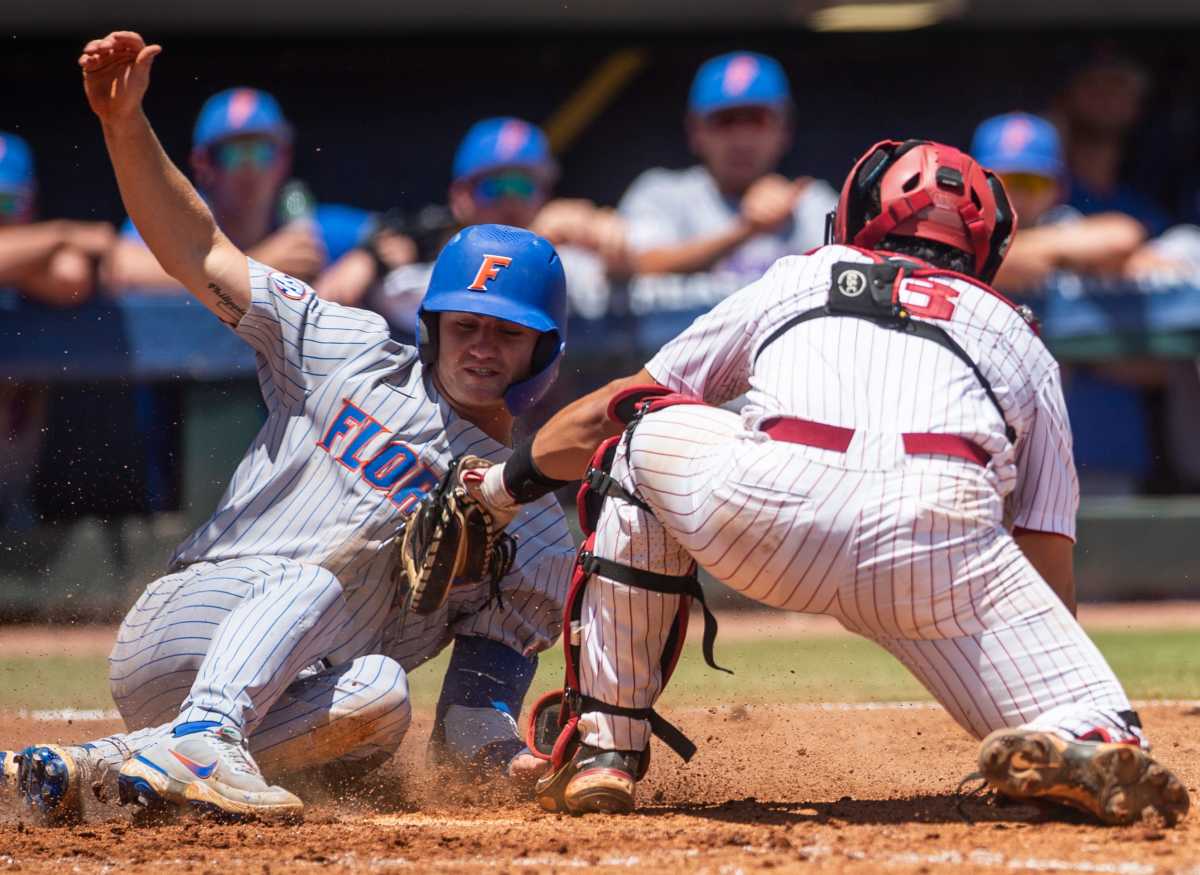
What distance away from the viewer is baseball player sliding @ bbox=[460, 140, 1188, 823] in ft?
9.80

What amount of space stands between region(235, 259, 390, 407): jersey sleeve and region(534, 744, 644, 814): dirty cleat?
1138 millimetres

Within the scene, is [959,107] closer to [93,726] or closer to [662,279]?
[662,279]

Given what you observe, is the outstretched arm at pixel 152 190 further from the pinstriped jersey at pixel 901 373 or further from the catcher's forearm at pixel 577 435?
the pinstriped jersey at pixel 901 373

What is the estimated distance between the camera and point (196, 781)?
10.4 feet

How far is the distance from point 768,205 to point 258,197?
266 centimetres

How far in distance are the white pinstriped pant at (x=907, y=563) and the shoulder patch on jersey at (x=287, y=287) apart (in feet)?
3.90

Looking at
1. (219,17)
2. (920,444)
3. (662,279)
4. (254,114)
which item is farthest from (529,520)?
(219,17)

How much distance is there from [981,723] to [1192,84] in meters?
9.24

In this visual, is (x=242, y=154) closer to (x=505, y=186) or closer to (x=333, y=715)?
(x=505, y=186)

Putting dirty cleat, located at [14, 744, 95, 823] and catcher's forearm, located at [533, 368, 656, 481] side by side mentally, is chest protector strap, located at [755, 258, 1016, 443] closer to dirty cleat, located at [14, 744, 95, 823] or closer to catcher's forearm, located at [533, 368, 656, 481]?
catcher's forearm, located at [533, 368, 656, 481]

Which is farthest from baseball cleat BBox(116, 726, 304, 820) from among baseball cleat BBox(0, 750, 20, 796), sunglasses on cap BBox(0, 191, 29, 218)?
sunglasses on cap BBox(0, 191, 29, 218)

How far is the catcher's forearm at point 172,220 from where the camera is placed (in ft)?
12.4

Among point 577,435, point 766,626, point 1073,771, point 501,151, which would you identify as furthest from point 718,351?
point 501,151

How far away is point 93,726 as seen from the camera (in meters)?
4.75
